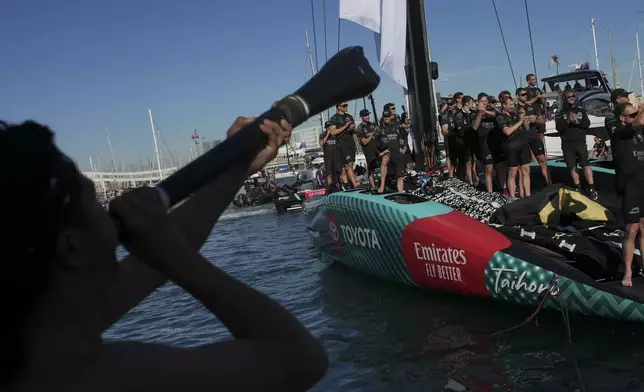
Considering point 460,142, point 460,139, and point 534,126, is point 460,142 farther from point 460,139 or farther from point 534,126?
point 534,126

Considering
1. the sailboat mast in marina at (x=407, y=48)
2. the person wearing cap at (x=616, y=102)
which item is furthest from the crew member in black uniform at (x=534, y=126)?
the person wearing cap at (x=616, y=102)

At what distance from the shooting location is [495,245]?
23.1 ft

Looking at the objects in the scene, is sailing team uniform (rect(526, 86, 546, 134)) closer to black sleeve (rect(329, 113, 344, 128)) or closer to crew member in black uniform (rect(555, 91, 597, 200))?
crew member in black uniform (rect(555, 91, 597, 200))

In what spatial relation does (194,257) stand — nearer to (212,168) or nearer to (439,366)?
(212,168)

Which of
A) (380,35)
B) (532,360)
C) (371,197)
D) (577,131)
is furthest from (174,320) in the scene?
(577,131)

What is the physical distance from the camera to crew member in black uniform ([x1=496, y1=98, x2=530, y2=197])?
10625mm

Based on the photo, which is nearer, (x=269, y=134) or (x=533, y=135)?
(x=269, y=134)

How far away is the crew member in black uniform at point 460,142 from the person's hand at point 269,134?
450 inches

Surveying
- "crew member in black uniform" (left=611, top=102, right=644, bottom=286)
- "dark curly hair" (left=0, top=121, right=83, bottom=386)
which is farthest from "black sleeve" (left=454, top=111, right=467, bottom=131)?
"dark curly hair" (left=0, top=121, right=83, bottom=386)

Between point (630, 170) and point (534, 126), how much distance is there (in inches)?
200

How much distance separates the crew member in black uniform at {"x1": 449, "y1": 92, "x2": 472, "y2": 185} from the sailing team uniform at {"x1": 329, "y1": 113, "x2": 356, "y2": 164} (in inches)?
88.7

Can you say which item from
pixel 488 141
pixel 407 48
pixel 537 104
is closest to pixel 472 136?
pixel 488 141

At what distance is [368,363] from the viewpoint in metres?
6.21

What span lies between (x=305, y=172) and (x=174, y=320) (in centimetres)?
2348
